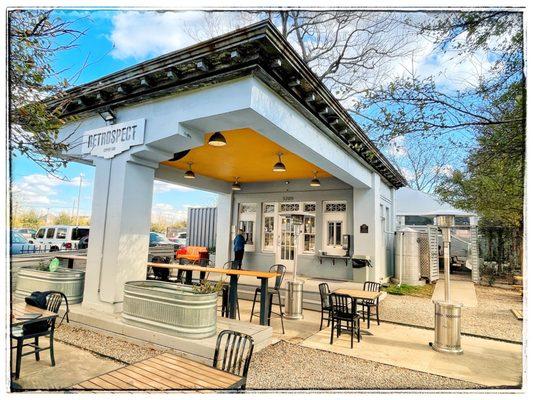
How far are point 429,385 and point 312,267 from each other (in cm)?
652

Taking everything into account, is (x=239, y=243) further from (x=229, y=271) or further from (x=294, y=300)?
(x=229, y=271)

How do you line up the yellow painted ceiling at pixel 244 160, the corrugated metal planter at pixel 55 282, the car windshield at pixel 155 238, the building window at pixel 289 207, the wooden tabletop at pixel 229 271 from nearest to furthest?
1. the wooden tabletop at pixel 229 271
2. the corrugated metal planter at pixel 55 282
3. the yellow painted ceiling at pixel 244 160
4. the building window at pixel 289 207
5. the car windshield at pixel 155 238

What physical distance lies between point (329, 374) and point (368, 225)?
18.8 ft

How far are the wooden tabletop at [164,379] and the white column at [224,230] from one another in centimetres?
889

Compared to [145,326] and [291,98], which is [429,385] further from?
[291,98]

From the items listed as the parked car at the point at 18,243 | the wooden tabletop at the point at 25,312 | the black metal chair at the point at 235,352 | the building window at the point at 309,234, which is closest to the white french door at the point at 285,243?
the building window at the point at 309,234

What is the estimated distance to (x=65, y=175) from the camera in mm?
→ 3207

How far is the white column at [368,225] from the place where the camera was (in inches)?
342

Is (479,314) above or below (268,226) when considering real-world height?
below

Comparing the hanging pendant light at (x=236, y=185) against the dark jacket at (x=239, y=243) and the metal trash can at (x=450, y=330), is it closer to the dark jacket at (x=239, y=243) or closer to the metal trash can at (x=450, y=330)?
the dark jacket at (x=239, y=243)

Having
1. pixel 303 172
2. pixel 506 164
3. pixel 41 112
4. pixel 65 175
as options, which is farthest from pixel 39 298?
Answer: pixel 303 172

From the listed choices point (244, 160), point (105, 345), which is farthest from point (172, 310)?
point (244, 160)

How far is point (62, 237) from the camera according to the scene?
46.1 feet

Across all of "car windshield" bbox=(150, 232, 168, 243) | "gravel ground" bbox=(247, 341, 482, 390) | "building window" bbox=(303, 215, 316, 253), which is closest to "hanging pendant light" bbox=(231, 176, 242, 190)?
"building window" bbox=(303, 215, 316, 253)
